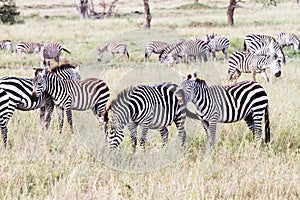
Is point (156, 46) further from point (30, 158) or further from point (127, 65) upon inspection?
point (30, 158)

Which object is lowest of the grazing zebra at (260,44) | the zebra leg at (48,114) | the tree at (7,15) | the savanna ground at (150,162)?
the savanna ground at (150,162)

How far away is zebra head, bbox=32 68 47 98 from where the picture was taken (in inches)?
263

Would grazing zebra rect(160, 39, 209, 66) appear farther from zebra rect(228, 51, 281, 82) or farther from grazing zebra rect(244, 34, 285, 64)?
grazing zebra rect(244, 34, 285, 64)

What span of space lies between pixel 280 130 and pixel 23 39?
18.9 meters

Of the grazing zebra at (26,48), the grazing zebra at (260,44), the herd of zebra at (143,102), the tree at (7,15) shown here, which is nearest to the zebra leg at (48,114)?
the herd of zebra at (143,102)

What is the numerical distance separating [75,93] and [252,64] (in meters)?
6.64

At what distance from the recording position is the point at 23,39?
80.2ft

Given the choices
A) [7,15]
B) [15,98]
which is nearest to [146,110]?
[15,98]

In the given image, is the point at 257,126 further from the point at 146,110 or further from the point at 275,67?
the point at 275,67

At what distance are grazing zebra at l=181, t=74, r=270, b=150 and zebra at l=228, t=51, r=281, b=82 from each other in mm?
5551

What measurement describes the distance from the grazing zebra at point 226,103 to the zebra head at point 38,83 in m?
1.80

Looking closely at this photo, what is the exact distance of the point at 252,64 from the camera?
12.8m

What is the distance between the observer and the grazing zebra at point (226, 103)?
21.4ft

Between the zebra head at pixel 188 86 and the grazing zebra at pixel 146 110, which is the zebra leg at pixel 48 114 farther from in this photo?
the zebra head at pixel 188 86
